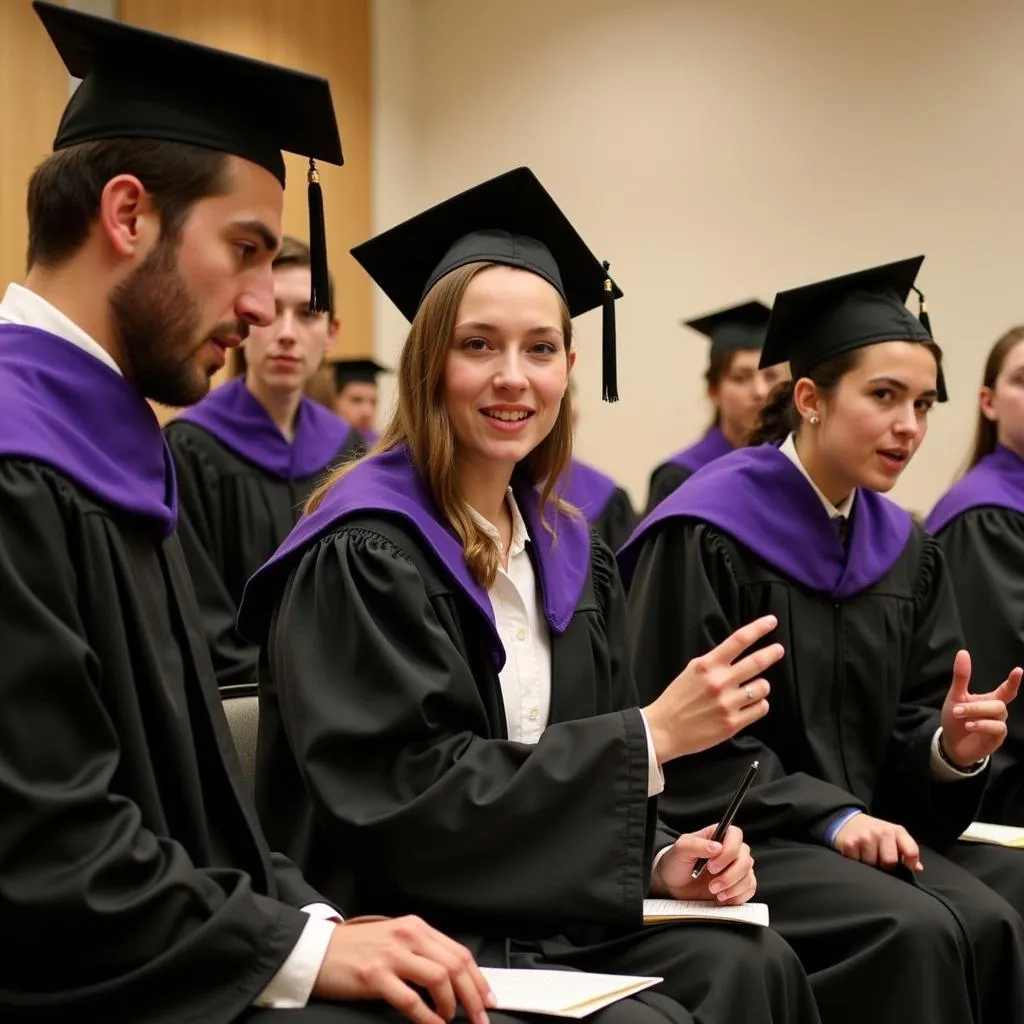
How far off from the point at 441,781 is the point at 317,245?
93 cm

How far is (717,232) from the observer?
25.3 ft

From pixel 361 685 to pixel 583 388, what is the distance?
20.2 ft

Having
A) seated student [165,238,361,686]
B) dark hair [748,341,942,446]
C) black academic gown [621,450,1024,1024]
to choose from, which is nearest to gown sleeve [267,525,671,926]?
black academic gown [621,450,1024,1024]

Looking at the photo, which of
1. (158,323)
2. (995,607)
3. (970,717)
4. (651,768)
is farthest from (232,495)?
(158,323)

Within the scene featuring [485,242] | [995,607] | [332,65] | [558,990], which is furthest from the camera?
[332,65]

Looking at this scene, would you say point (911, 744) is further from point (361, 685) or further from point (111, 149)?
point (111, 149)

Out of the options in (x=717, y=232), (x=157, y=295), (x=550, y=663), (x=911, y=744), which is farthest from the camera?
(x=717, y=232)

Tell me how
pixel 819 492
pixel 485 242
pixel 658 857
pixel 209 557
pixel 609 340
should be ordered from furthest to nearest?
pixel 209 557
pixel 819 492
pixel 609 340
pixel 485 242
pixel 658 857

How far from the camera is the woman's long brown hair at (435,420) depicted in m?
2.43

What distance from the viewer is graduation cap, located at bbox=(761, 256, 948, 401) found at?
330cm

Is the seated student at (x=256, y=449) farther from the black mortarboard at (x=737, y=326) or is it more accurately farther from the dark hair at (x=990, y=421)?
the dark hair at (x=990, y=421)

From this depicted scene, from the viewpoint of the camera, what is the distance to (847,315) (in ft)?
11.0

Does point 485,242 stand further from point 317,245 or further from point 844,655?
point 844,655

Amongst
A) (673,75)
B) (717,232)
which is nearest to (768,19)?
(673,75)
